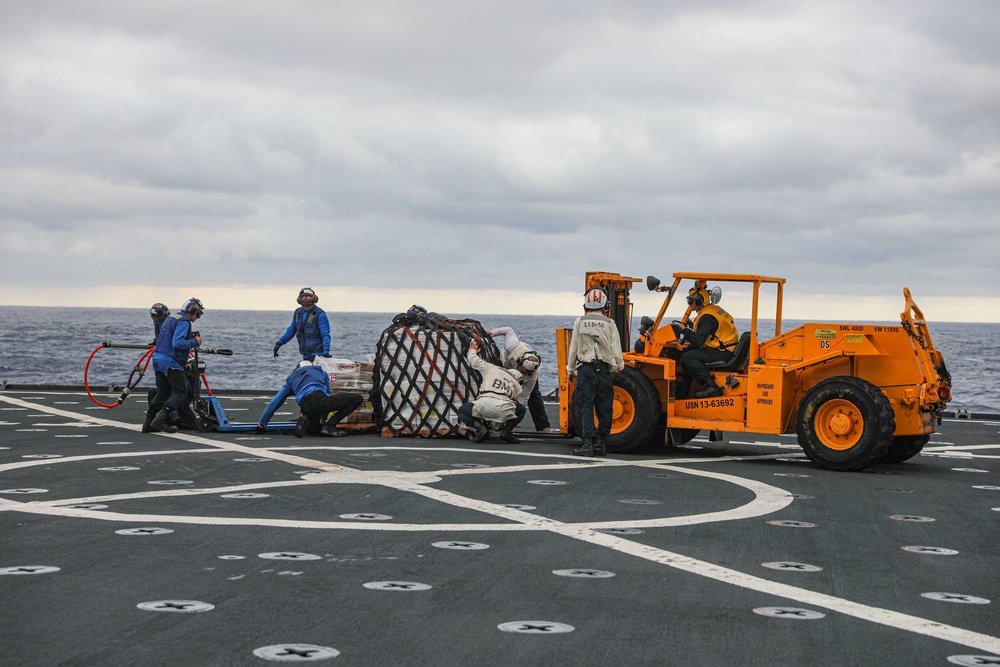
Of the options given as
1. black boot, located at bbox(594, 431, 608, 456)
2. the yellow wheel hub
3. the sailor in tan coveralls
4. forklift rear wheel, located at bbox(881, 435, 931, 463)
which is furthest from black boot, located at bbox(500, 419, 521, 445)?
forklift rear wheel, located at bbox(881, 435, 931, 463)

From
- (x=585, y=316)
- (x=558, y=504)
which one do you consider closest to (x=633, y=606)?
(x=558, y=504)

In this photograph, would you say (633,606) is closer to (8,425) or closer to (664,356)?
(664,356)

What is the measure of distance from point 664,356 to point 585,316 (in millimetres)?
1370

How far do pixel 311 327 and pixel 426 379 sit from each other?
1.95 m

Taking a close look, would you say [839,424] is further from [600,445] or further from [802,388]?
[600,445]

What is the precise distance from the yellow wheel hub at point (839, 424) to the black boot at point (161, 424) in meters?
8.89

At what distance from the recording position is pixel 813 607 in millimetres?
6223

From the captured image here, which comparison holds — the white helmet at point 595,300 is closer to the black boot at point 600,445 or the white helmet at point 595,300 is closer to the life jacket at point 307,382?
the black boot at point 600,445

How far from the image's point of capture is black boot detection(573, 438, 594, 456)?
14062 millimetres

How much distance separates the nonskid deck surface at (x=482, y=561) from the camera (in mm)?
5336

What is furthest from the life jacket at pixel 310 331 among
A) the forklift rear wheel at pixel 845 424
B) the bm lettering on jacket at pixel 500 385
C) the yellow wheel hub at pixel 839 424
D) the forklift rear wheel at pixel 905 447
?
the forklift rear wheel at pixel 905 447

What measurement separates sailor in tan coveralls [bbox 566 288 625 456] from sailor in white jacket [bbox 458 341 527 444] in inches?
59.2

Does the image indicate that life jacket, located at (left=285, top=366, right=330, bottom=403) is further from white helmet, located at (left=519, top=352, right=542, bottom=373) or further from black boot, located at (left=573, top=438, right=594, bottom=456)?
black boot, located at (left=573, top=438, right=594, bottom=456)

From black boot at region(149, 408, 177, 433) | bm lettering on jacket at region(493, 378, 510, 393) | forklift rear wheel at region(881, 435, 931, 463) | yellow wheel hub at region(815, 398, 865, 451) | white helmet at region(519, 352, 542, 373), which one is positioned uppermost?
white helmet at region(519, 352, 542, 373)
